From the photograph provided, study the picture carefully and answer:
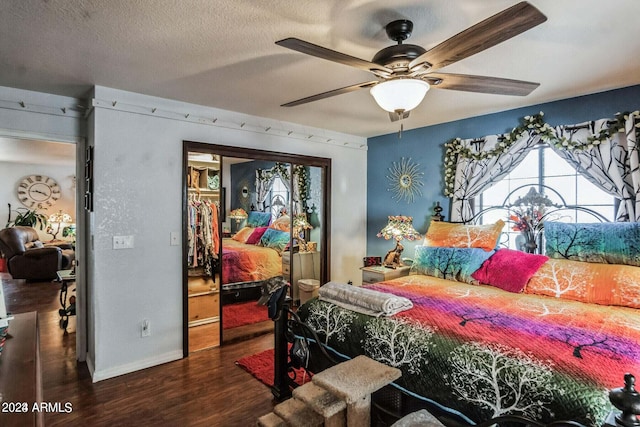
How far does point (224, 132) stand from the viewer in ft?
11.9

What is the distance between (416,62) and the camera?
1.74m

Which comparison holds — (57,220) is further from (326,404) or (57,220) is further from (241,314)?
(326,404)

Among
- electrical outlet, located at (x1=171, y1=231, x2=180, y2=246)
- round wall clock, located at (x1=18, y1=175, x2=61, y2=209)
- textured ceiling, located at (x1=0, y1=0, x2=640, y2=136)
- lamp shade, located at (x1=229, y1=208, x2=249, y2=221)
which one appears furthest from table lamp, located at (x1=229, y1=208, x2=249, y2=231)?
round wall clock, located at (x1=18, y1=175, x2=61, y2=209)

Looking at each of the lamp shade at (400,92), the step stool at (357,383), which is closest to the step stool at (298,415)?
the step stool at (357,383)

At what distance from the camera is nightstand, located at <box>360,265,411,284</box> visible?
3.86 m

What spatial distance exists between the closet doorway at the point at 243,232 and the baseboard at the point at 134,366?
13cm

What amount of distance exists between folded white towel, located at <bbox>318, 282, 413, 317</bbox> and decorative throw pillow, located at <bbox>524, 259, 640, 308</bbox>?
1.20m

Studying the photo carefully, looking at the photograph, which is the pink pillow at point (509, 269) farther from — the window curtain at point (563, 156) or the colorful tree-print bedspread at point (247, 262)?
the colorful tree-print bedspread at point (247, 262)

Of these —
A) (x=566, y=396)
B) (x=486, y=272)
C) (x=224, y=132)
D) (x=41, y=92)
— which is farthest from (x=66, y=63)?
(x=486, y=272)

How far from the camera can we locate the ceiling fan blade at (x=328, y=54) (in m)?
1.54

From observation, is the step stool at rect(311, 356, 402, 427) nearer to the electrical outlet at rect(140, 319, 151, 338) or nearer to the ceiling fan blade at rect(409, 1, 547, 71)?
the ceiling fan blade at rect(409, 1, 547, 71)

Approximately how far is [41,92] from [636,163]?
4.98 meters

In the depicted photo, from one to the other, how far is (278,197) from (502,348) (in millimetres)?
3193

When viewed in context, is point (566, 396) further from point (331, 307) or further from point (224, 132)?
point (224, 132)
